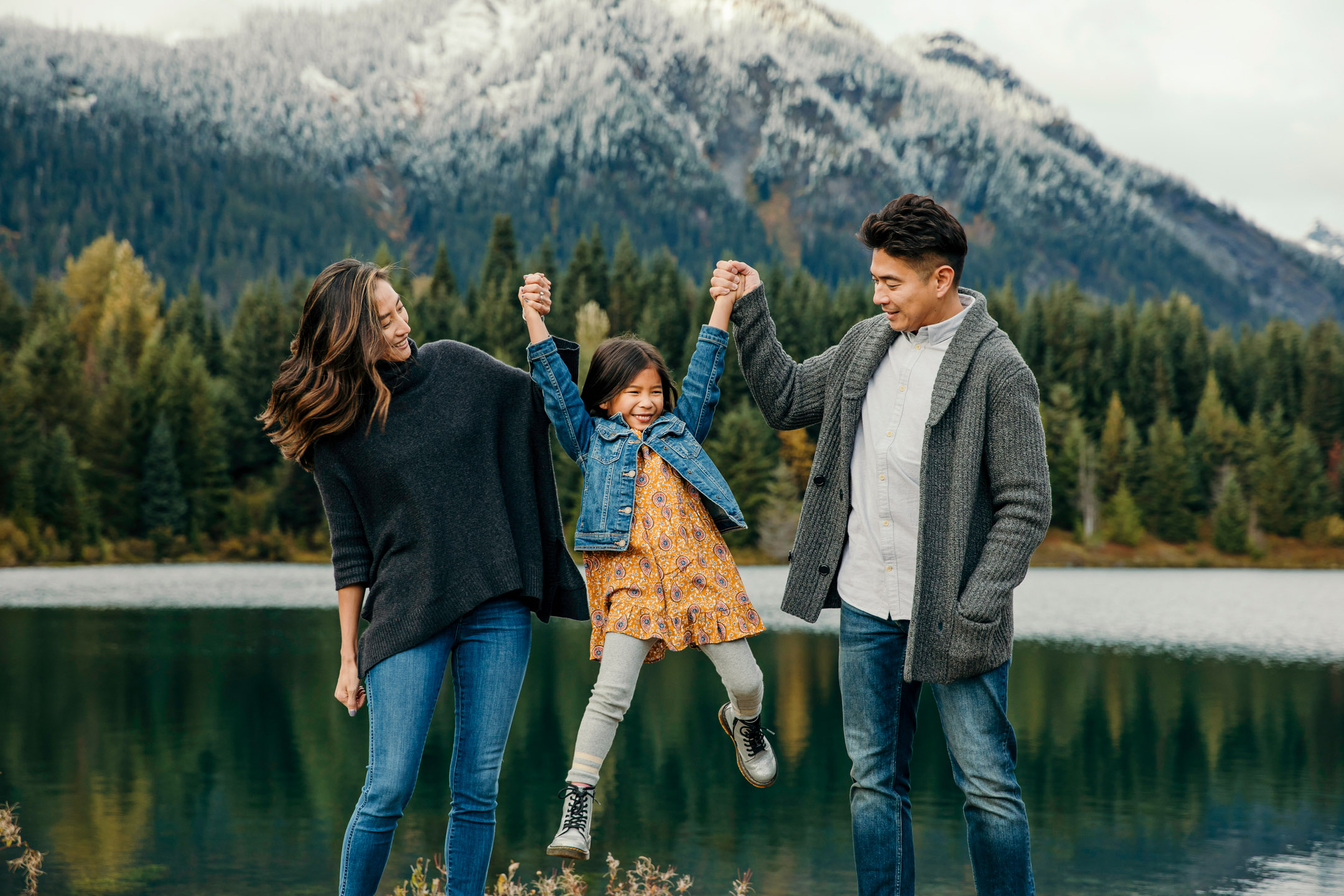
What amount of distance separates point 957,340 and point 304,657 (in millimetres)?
21861

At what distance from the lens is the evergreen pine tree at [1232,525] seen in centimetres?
5941

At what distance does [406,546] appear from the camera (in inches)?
148

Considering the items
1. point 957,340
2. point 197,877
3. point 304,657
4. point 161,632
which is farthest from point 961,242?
point 161,632

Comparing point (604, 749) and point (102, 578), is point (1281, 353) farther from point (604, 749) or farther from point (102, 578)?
point (604, 749)

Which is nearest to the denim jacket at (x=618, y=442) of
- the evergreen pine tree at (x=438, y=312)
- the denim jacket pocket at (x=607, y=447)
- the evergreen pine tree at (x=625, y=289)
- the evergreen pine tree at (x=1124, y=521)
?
the denim jacket pocket at (x=607, y=447)

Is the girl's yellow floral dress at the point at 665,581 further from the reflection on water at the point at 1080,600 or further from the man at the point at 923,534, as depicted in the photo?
the reflection on water at the point at 1080,600

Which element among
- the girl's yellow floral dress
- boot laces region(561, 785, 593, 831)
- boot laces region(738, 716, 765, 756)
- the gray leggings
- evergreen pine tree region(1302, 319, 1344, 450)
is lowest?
boot laces region(561, 785, 593, 831)

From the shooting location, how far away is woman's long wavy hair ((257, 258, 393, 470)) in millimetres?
3662

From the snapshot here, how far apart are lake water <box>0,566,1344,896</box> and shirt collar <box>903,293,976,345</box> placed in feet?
26.6

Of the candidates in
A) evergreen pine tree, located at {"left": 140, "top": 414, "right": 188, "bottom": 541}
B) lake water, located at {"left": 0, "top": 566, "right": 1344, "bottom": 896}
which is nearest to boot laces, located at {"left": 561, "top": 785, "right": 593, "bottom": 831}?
lake water, located at {"left": 0, "top": 566, "right": 1344, "bottom": 896}

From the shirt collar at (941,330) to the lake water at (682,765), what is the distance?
319 inches

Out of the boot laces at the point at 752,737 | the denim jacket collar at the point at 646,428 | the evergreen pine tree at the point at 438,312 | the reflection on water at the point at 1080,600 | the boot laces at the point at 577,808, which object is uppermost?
the evergreen pine tree at the point at 438,312

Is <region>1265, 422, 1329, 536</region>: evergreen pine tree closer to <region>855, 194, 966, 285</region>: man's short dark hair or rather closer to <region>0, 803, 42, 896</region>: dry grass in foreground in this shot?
<region>0, 803, 42, 896</region>: dry grass in foreground

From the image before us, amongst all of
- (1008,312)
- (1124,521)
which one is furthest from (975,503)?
(1008,312)
